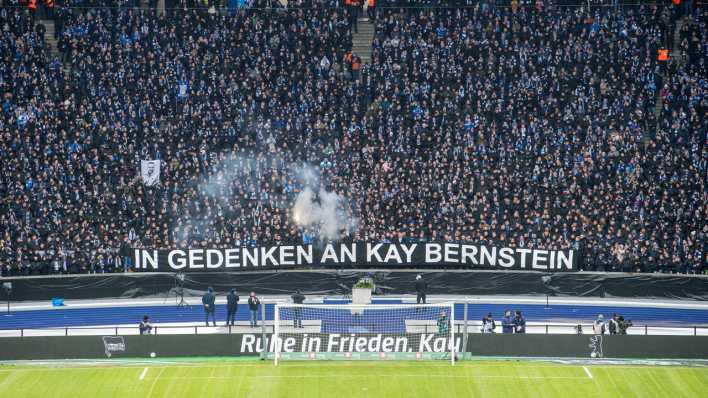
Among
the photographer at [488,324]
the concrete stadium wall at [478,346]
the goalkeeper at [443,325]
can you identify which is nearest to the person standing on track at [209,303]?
the concrete stadium wall at [478,346]

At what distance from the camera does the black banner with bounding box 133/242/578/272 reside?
1474 inches

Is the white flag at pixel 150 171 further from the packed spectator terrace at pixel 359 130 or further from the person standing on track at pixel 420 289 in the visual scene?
the person standing on track at pixel 420 289

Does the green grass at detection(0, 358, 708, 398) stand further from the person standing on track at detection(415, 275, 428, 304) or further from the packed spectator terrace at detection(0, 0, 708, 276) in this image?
the packed spectator terrace at detection(0, 0, 708, 276)

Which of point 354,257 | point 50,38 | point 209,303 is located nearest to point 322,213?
point 354,257

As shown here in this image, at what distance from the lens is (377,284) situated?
123 ft

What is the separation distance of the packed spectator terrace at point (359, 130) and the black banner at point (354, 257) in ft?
2.37

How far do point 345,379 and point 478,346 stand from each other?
430 centimetres

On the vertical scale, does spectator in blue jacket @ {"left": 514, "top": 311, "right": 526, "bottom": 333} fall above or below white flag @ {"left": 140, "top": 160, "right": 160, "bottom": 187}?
below

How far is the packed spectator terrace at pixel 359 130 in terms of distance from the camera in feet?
126

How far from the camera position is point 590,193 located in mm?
39219

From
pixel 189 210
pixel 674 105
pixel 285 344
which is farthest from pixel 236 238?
pixel 674 105

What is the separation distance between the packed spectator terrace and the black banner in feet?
2.37

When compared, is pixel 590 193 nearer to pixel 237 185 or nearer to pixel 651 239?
pixel 651 239

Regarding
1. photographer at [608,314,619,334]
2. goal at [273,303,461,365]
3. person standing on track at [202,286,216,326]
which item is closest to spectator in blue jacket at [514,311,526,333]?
goal at [273,303,461,365]
